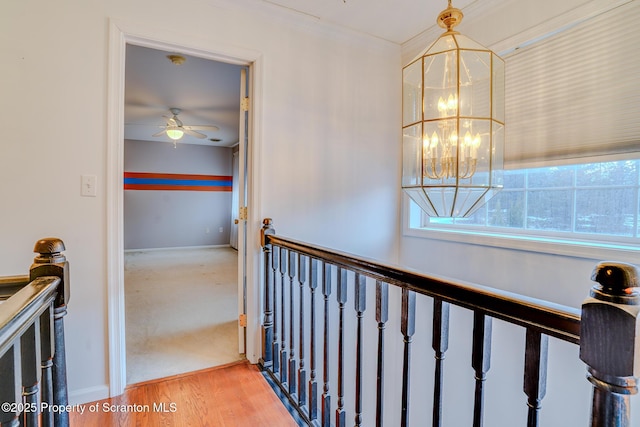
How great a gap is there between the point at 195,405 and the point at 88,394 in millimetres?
598

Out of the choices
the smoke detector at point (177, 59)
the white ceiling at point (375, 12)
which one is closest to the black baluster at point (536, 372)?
the white ceiling at point (375, 12)

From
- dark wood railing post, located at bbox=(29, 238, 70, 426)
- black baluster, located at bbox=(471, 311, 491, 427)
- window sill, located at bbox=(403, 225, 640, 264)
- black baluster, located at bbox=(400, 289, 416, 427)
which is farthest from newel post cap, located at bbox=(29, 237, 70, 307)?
window sill, located at bbox=(403, 225, 640, 264)

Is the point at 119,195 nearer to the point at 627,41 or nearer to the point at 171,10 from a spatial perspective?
the point at 171,10

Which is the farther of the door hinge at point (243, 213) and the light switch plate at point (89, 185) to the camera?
the door hinge at point (243, 213)

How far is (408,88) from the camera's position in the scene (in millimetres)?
1639

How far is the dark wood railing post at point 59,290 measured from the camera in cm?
89

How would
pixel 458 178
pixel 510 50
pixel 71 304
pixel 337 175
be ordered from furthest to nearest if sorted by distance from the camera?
pixel 337 175, pixel 510 50, pixel 71 304, pixel 458 178

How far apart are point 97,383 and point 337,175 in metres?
2.00

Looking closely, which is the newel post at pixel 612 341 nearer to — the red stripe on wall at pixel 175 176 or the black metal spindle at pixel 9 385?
the black metal spindle at pixel 9 385

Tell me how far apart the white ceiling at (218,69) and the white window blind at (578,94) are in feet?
2.25

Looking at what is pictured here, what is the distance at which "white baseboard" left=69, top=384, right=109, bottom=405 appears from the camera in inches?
67.1

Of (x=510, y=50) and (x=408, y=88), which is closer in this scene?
(x=408, y=88)

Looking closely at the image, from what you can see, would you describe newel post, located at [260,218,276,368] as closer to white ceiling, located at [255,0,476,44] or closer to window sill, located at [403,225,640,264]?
window sill, located at [403,225,640,264]

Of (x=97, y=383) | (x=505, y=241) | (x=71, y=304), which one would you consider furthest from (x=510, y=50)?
(x=97, y=383)
